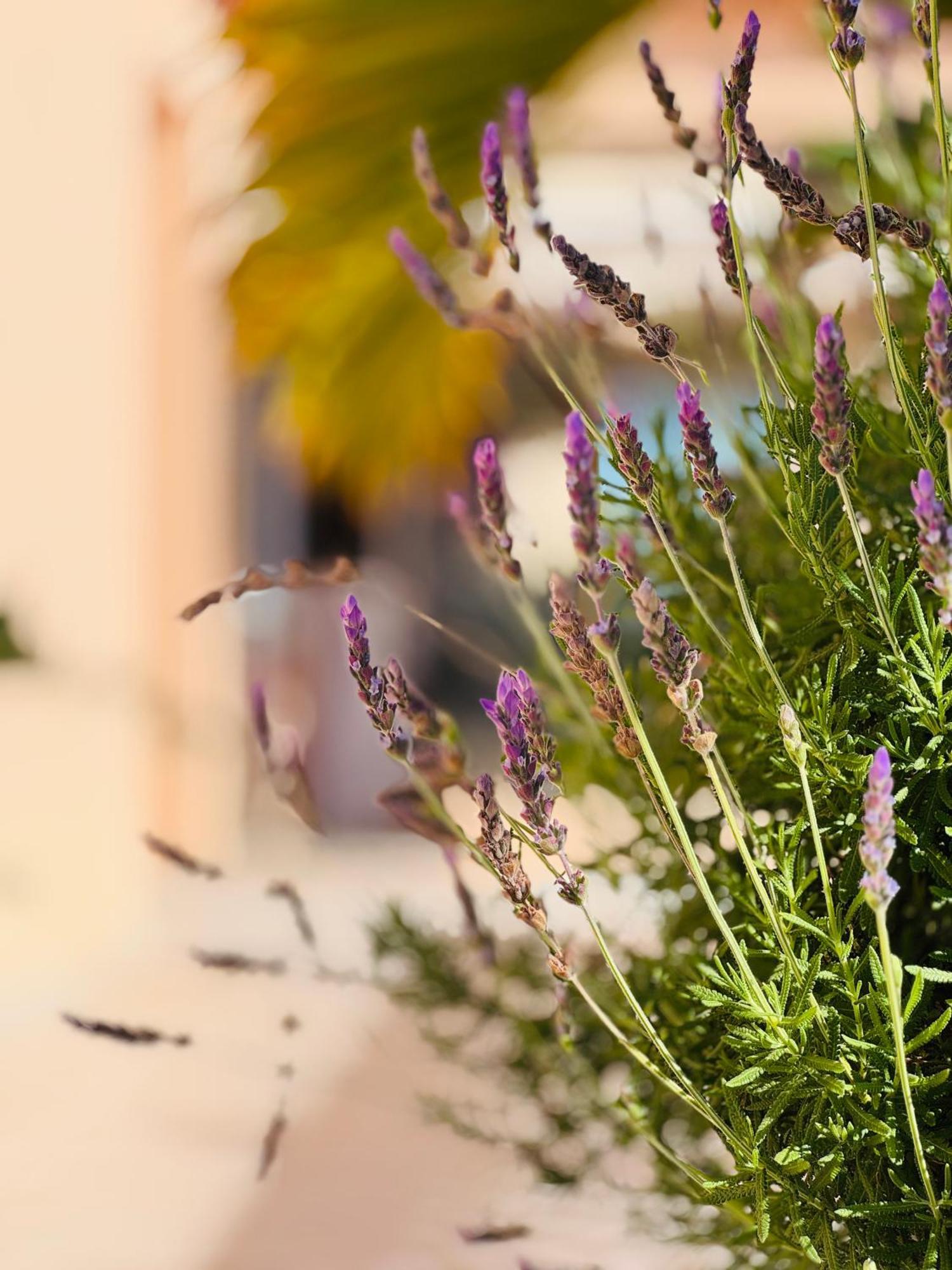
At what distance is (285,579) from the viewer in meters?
0.35

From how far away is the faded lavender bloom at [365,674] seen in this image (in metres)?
0.29

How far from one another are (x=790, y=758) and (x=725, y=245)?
147 millimetres

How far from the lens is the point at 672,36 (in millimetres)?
3551

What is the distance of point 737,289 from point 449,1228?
55 cm

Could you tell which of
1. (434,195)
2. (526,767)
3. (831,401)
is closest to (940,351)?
(831,401)

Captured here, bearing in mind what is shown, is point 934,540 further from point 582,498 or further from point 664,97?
point 664,97

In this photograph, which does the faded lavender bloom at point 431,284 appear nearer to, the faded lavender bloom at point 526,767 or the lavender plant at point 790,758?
the lavender plant at point 790,758

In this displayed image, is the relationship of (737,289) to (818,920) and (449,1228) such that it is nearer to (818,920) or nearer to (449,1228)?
(818,920)

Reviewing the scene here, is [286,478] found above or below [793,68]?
below

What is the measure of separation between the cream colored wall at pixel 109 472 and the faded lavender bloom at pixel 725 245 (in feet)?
8.30

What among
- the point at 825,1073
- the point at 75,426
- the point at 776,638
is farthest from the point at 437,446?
the point at 75,426

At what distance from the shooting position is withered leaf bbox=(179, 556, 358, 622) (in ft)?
1.14

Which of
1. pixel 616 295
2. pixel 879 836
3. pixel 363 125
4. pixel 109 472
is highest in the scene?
pixel 363 125

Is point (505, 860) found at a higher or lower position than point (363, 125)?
lower
